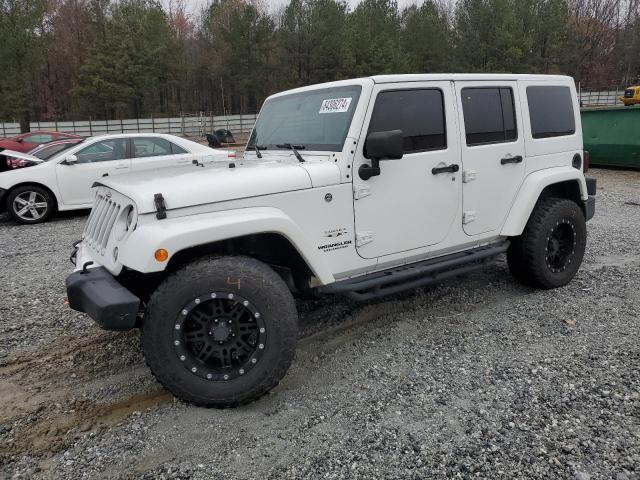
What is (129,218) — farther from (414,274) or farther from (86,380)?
(414,274)

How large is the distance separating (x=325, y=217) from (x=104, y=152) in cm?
699

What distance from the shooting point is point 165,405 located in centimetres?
319

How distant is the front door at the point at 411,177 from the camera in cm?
362

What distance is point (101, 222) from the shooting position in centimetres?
346

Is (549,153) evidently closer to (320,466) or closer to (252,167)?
(252,167)

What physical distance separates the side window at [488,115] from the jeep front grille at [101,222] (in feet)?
9.01

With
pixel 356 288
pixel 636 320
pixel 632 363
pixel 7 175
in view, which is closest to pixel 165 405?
pixel 356 288

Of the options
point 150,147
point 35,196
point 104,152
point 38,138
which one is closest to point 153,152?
point 150,147

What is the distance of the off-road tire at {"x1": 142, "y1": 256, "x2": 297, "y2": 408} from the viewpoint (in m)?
2.89

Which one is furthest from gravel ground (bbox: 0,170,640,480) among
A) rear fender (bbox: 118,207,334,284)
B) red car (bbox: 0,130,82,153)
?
red car (bbox: 0,130,82,153)

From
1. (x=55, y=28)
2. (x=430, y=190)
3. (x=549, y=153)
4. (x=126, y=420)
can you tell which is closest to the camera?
(x=126, y=420)

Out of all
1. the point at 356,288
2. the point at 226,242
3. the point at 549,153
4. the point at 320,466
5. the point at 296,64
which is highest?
the point at 296,64

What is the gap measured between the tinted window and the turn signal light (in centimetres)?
347

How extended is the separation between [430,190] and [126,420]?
103 inches
